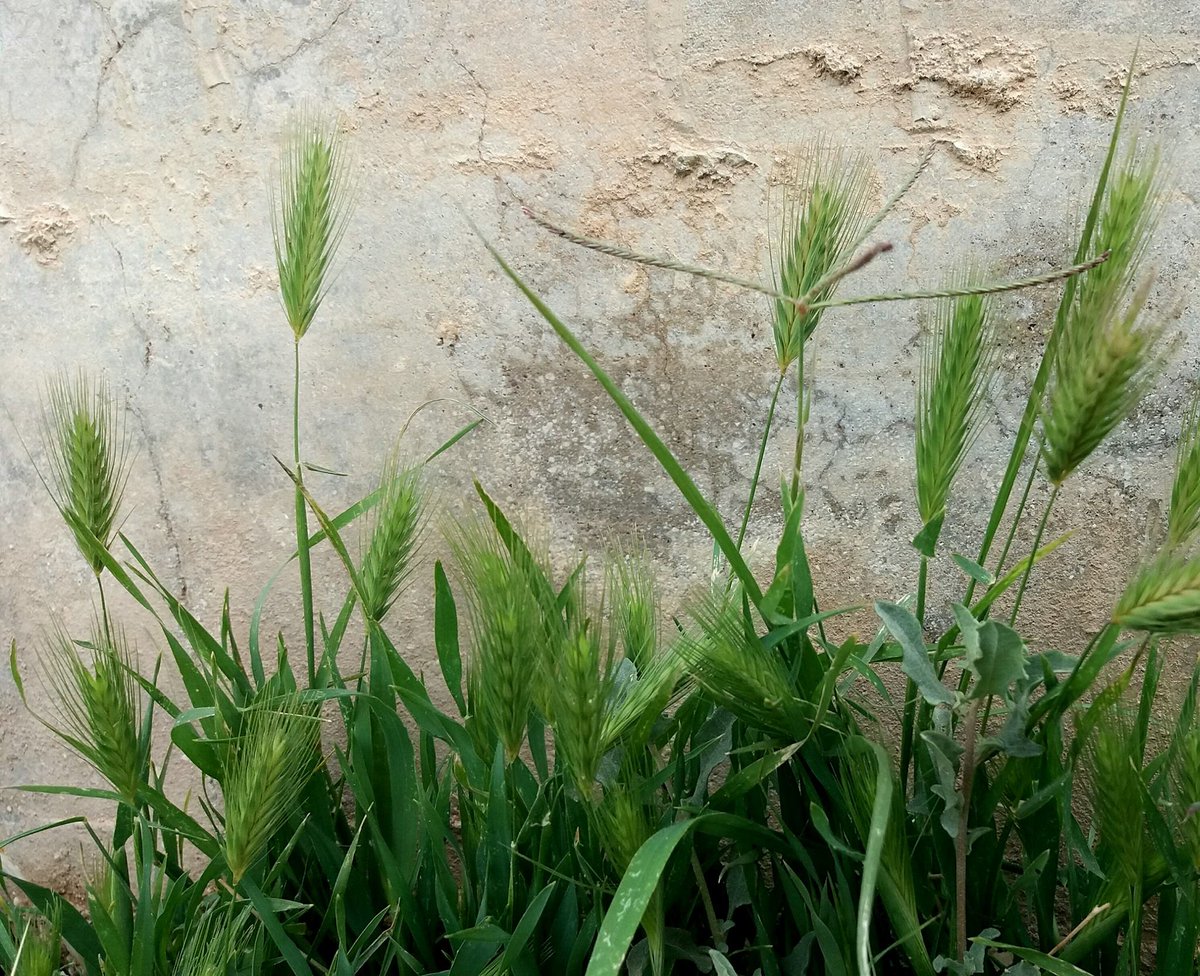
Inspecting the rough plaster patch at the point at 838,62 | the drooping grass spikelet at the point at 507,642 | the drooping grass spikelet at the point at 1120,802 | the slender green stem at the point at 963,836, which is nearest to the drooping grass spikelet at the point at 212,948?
the drooping grass spikelet at the point at 507,642

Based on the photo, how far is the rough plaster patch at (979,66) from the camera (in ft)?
3.95

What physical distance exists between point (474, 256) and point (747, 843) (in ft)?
2.53

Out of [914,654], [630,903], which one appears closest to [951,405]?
[914,654]

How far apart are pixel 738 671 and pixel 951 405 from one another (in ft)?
0.90

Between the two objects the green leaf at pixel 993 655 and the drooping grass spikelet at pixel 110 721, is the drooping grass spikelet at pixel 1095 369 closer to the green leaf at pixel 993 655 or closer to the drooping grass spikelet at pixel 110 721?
the green leaf at pixel 993 655

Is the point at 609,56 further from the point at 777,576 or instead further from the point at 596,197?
the point at 777,576

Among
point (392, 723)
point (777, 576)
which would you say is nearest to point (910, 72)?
point (777, 576)

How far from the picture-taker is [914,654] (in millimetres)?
745

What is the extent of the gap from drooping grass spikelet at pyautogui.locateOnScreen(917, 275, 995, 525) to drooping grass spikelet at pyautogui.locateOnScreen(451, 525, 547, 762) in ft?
1.04

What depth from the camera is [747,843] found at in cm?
84

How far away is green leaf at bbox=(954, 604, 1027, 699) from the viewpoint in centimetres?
68

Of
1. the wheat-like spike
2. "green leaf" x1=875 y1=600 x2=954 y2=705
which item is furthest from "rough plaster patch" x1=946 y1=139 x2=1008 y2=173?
"green leaf" x1=875 y1=600 x2=954 y2=705

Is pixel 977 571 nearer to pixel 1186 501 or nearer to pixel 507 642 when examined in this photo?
pixel 1186 501

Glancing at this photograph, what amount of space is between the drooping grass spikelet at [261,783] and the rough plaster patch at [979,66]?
98 centimetres
